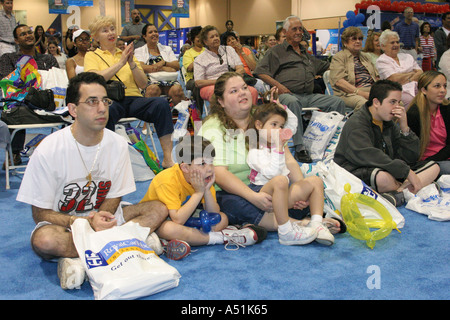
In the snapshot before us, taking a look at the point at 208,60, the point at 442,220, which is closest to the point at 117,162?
the point at 442,220

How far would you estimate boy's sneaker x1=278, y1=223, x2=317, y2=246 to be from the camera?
2.50m

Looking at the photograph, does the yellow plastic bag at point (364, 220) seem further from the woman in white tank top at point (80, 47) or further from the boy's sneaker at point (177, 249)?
the woman in white tank top at point (80, 47)

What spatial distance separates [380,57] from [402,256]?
137 inches

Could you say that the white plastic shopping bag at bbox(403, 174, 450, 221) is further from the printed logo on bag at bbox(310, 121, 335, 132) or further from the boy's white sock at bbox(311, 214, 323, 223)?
the printed logo on bag at bbox(310, 121, 335, 132)

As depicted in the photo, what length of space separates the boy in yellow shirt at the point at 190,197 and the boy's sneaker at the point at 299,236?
149 mm

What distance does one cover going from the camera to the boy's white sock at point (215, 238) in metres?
2.52

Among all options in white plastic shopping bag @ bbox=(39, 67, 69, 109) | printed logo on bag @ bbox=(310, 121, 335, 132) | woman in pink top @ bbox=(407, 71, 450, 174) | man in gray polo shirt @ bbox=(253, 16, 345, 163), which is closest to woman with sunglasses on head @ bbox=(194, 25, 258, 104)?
man in gray polo shirt @ bbox=(253, 16, 345, 163)

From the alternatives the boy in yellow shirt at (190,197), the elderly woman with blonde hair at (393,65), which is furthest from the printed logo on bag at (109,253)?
the elderly woman with blonde hair at (393,65)

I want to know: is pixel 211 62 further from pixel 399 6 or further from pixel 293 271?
pixel 399 6

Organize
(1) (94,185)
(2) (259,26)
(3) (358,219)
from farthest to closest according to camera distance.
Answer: (2) (259,26), (3) (358,219), (1) (94,185)

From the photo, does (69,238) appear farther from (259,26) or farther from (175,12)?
(259,26)

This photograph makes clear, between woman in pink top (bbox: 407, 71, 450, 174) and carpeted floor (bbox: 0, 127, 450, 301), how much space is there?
1.00 m

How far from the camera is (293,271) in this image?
221 centimetres

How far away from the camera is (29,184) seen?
2150 millimetres
